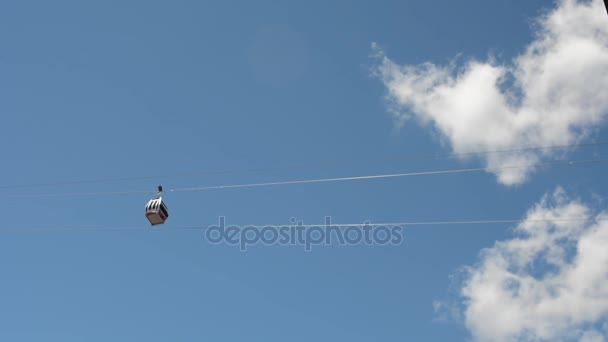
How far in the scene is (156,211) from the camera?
14875mm

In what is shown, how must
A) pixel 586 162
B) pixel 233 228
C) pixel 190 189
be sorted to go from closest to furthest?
pixel 586 162, pixel 190 189, pixel 233 228

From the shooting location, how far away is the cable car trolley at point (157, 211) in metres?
14.9

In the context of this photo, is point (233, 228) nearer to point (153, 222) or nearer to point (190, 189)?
point (190, 189)

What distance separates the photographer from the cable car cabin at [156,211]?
14898mm

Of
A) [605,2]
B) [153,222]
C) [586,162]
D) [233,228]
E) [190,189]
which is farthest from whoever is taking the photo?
[233,228]

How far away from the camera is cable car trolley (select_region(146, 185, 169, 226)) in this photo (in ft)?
48.9

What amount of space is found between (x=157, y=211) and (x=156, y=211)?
0.03 metres

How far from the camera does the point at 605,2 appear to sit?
11008mm

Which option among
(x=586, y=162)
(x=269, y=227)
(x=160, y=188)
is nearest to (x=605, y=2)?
(x=586, y=162)

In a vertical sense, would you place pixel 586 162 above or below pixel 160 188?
below

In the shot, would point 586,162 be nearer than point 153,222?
Yes

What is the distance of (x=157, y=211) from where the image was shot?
48.9 ft

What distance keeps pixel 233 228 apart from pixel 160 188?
347 cm

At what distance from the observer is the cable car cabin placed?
14.9 m
